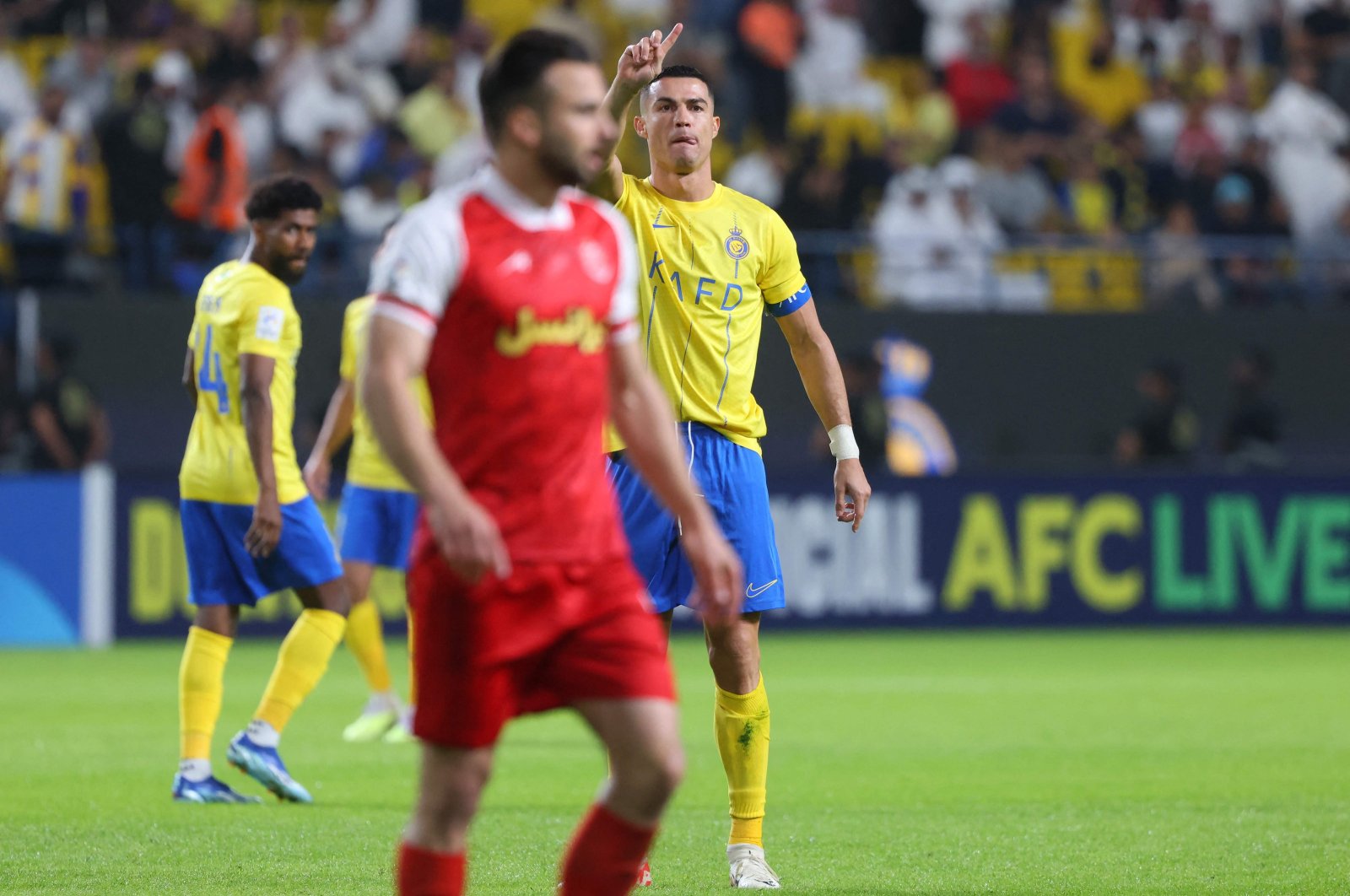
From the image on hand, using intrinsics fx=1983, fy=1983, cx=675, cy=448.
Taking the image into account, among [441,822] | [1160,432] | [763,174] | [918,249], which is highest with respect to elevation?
[763,174]

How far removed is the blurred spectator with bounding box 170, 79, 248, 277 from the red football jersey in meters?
13.4

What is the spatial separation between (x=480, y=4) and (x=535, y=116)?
57.5 ft

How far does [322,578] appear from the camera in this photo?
337 inches

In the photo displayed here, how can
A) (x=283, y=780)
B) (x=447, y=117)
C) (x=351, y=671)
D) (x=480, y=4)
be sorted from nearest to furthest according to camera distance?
(x=283, y=780), (x=351, y=671), (x=447, y=117), (x=480, y=4)

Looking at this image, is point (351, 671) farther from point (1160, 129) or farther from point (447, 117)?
point (1160, 129)

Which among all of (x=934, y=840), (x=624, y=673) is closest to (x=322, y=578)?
(x=934, y=840)

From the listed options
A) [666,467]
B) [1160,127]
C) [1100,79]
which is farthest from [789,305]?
[1100,79]

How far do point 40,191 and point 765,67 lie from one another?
24.6ft

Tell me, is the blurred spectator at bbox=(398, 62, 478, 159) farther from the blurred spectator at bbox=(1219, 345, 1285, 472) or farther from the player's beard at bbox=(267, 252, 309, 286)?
the player's beard at bbox=(267, 252, 309, 286)

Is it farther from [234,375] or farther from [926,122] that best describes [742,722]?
[926,122]

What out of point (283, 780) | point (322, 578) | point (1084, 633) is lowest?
point (1084, 633)

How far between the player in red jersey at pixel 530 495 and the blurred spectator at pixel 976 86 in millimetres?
17648

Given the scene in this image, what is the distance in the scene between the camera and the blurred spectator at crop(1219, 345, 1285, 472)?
1861 centimetres

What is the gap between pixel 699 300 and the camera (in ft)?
21.5
